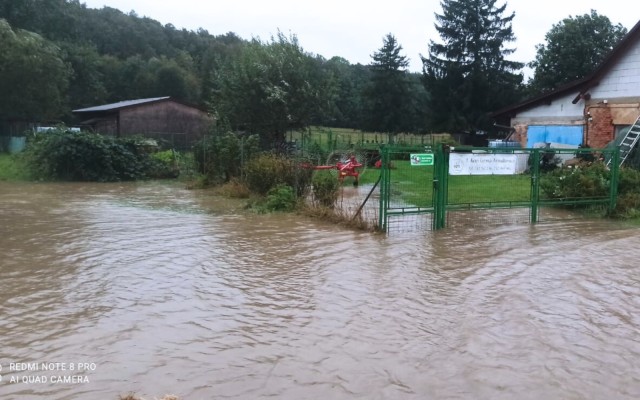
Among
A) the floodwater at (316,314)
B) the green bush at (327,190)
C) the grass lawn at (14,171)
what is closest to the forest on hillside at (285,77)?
the grass lawn at (14,171)

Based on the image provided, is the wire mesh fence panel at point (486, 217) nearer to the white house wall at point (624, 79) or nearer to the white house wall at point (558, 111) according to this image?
the white house wall at point (624, 79)

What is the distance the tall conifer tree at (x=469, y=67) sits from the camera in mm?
49219

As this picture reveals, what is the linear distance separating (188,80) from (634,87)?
52.5 metres

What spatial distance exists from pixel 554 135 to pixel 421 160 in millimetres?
17987

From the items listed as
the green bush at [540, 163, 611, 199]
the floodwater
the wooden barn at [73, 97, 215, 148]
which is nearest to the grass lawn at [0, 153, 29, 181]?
the wooden barn at [73, 97, 215, 148]

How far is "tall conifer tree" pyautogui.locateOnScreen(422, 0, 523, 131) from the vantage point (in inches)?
1938

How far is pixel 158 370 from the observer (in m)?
5.25

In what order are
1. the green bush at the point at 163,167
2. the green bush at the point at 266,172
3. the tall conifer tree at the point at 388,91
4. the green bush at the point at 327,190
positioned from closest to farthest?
the green bush at the point at 327,190 < the green bush at the point at 266,172 < the green bush at the point at 163,167 < the tall conifer tree at the point at 388,91

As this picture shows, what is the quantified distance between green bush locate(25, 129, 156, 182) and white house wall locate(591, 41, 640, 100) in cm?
2085

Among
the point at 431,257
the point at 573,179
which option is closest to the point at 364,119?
the point at 573,179

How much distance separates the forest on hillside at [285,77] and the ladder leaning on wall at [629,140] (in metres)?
13.7

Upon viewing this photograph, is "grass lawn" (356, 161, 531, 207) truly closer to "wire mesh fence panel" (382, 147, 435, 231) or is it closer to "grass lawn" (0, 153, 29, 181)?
"wire mesh fence panel" (382, 147, 435, 231)

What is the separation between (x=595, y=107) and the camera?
25.4 meters

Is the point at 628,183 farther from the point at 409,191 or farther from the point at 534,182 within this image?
the point at 409,191
